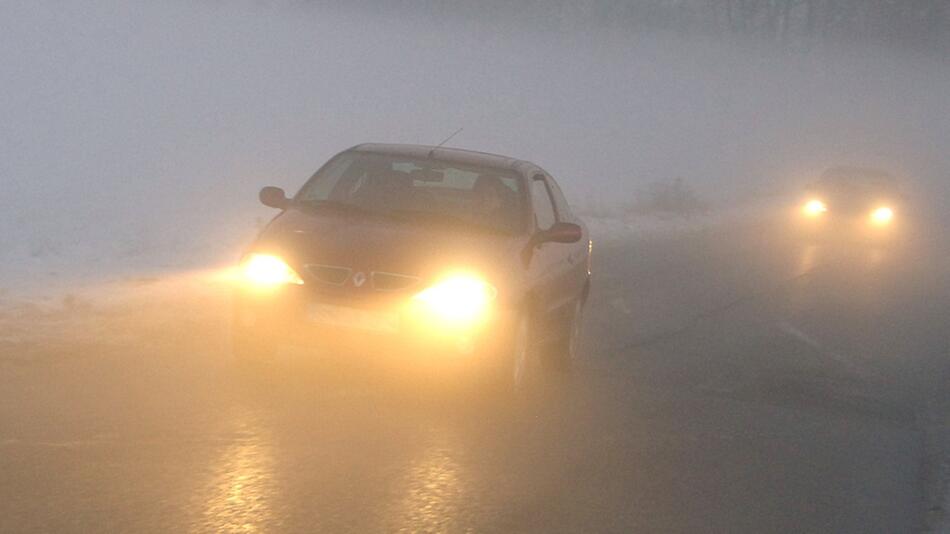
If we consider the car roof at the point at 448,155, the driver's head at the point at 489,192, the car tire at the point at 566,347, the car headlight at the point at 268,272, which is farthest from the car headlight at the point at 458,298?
the car tire at the point at 566,347

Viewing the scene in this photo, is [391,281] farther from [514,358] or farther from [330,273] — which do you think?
[514,358]

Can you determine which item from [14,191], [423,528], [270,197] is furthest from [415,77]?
[423,528]

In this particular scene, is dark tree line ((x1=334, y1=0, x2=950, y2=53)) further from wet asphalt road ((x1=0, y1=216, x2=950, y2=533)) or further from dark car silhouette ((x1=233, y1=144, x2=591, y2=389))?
dark car silhouette ((x1=233, y1=144, x2=591, y2=389))

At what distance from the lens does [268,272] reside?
8914 mm

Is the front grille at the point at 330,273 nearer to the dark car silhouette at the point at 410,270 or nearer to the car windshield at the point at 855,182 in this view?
the dark car silhouette at the point at 410,270

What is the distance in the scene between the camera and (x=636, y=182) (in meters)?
47.3

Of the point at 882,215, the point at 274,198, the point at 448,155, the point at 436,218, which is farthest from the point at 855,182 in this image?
the point at 274,198

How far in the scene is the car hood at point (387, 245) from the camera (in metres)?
8.78

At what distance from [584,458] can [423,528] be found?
1.95m

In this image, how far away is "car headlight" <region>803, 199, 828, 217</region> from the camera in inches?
1280

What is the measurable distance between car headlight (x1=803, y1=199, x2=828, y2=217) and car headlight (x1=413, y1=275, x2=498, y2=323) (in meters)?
24.7

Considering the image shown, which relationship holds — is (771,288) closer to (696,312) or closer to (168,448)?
(696,312)

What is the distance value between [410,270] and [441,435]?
1.06m

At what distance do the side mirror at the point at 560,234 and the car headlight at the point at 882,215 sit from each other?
78.2ft
